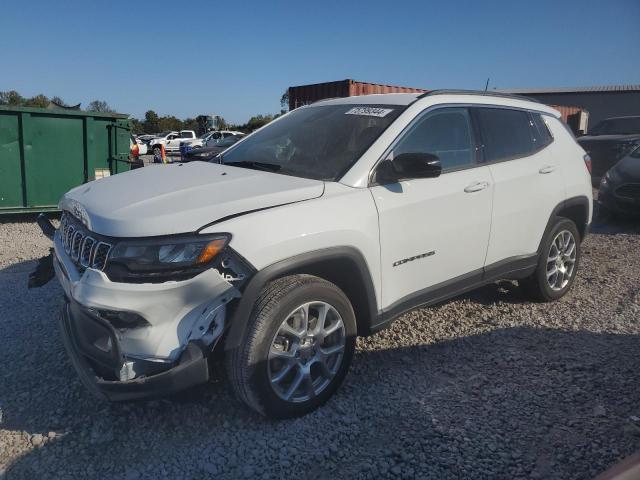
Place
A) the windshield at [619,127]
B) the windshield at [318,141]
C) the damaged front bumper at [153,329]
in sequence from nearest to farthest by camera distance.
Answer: the damaged front bumper at [153,329], the windshield at [318,141], the windshield at [619,127]

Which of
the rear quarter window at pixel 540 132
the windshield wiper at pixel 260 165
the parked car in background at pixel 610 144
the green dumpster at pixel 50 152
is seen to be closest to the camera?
the windshield wiper at pixel 260 165

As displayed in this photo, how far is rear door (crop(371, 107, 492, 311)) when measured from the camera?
308 cm

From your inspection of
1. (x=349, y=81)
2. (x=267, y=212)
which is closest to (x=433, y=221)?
(x=267, y=212)

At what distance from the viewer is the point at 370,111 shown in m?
3.53

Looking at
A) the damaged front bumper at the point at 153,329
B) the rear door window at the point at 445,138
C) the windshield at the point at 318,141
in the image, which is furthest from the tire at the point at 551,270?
the damaged front bumper at the point at 153,329

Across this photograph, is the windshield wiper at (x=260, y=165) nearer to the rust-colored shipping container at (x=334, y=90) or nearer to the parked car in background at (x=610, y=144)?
the rust-colored shipping container at (x=334, y=90)

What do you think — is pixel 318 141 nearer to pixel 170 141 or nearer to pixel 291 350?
pixel 291 350

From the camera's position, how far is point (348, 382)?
10.7 ft

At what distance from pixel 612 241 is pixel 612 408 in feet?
16.3

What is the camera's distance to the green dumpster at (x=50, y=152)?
752 cm

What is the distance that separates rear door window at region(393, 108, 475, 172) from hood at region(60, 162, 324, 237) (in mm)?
851

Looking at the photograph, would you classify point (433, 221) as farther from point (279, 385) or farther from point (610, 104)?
point (610, 104)

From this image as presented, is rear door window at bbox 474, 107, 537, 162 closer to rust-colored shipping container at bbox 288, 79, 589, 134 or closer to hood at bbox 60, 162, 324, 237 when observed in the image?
hood at bbox 60, 162, 324, 237

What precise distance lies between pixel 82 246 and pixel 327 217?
1.29 metres
